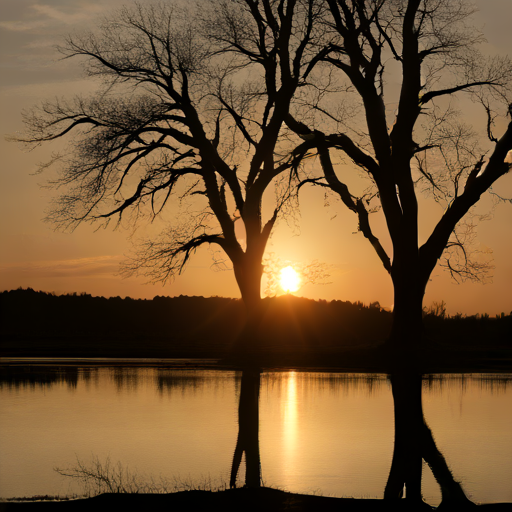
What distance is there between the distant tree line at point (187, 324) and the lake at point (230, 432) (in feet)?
43.3

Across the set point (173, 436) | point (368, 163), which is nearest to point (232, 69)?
point (368, 163)

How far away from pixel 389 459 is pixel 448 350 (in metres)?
14.9

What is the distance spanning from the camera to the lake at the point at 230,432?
22.1 feet

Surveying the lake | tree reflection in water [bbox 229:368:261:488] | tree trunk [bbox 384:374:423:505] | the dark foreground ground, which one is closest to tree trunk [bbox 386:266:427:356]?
the lake

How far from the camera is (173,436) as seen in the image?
28.9 feet

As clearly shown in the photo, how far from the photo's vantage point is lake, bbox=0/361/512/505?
6.75 m

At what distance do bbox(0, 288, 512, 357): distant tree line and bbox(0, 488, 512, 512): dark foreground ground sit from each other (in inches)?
830

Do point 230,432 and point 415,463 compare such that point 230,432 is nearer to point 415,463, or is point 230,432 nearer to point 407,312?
point 415,463

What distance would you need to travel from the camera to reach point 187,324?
3747 centimetres

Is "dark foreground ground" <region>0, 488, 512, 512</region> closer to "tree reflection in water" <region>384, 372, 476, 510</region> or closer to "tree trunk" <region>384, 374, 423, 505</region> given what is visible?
"tree reflection in water" <region>384, 372, 476, 510</region>

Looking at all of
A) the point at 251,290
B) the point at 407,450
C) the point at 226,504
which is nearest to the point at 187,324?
the point at 251,290

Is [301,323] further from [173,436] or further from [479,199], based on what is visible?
[173,436]

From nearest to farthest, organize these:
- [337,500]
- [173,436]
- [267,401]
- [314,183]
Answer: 1. [337,500]
2. [173,436]
3. [267,401]
4. [314,183]

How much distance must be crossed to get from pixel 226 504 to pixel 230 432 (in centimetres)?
335
